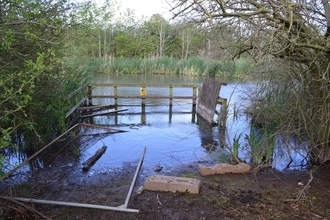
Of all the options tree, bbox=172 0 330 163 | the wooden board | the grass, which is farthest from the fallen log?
the grass

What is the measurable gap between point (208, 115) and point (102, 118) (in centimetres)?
348

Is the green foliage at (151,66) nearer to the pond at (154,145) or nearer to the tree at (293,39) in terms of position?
the pond at (154,145)

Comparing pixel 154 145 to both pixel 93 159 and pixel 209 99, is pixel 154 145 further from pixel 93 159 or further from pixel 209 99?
pixel 209 99

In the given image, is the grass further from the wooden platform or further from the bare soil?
the wooden platform

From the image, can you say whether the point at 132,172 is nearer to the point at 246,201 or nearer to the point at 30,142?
the point at 246,201

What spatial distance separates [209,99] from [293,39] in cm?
576

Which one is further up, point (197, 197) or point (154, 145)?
point (197, 197)

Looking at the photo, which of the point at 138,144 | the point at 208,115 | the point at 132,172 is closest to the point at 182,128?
the point at 208,115

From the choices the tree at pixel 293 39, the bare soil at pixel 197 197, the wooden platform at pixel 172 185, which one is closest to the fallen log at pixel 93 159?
the bare soil at pixel 197 197

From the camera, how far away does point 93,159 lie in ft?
19.4

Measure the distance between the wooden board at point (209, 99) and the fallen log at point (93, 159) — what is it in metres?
3.90

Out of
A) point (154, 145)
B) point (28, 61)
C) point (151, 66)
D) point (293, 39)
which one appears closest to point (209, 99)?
point (154, 145)

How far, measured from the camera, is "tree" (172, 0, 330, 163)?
13.6ft

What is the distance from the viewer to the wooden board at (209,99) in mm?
9266
